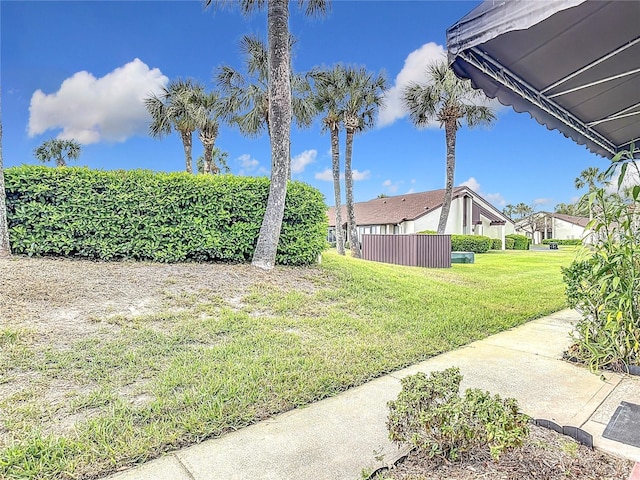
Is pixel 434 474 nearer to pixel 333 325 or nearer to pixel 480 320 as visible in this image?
pixel 333 325

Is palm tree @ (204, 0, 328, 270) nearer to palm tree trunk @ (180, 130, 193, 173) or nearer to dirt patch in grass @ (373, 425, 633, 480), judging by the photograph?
dirt patch in grass @ (373, 425, 633, 480)

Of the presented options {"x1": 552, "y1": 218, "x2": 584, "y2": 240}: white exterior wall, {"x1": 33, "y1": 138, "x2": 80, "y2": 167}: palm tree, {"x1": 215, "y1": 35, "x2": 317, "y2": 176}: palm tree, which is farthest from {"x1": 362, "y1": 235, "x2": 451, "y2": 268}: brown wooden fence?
{"x1": 552, "y1": 218, "x2": 584, "y2": 240}: white exterior wall

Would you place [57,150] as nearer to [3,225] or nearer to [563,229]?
[3,225]

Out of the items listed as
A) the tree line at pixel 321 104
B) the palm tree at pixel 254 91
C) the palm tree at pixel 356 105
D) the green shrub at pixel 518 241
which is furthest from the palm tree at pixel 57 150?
the green shrub at pixel 518 241

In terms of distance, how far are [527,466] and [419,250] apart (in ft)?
38.0

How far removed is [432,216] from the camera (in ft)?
90.6

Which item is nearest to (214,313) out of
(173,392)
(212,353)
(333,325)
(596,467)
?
(212,353)

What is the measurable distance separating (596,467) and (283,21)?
25.2 feet

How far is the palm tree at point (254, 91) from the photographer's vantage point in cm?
1400

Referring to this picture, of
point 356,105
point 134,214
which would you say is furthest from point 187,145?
point 134,214

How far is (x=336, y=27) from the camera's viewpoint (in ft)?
38.4

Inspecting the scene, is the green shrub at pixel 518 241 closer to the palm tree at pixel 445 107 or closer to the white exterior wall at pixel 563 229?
the palm tree at pixel 445 107

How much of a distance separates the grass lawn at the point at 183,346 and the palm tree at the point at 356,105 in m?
9.89

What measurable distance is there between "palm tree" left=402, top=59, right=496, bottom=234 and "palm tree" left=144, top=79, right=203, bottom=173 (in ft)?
32.8
